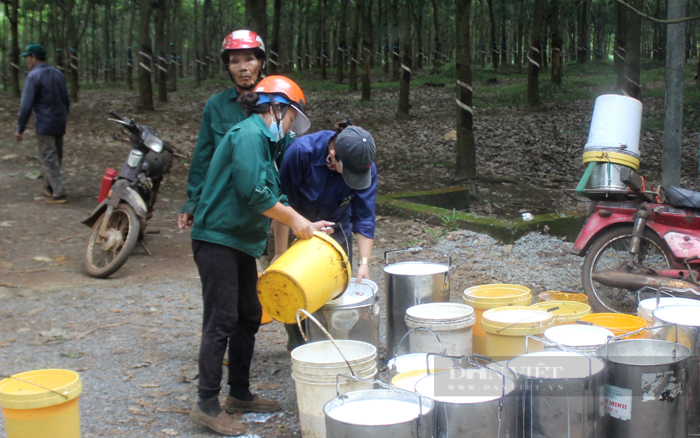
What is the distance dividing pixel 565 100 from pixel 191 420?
57.7 ft

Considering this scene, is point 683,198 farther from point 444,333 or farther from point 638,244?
point 444,333

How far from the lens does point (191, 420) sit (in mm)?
3209

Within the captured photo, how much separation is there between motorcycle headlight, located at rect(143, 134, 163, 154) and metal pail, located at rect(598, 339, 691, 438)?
495 centimetres

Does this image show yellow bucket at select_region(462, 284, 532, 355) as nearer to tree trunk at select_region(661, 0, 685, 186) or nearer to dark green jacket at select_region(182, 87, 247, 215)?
dark green jacket at select_region(182, 87, 247, 215)

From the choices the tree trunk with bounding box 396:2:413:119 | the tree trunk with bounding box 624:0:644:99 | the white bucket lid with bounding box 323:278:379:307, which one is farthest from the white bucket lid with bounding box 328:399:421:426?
the tree trunk with bounding box 396:2:413:119

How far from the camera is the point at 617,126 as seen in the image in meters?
5.07

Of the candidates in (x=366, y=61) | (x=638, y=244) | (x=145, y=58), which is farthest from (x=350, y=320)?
(x=366, y=61)

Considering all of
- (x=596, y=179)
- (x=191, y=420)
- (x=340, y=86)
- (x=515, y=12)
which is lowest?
(x=191, y=420)

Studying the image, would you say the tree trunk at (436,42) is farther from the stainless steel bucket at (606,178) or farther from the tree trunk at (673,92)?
the stainless steel bucket at (606,178)

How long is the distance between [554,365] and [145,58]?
14.7m

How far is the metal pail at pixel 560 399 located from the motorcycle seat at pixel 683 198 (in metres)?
2.46

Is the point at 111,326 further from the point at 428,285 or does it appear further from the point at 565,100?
the point at 565,100

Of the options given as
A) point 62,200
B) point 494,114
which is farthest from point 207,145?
point 494,114

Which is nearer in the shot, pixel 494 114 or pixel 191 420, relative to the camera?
pixel 191 420
